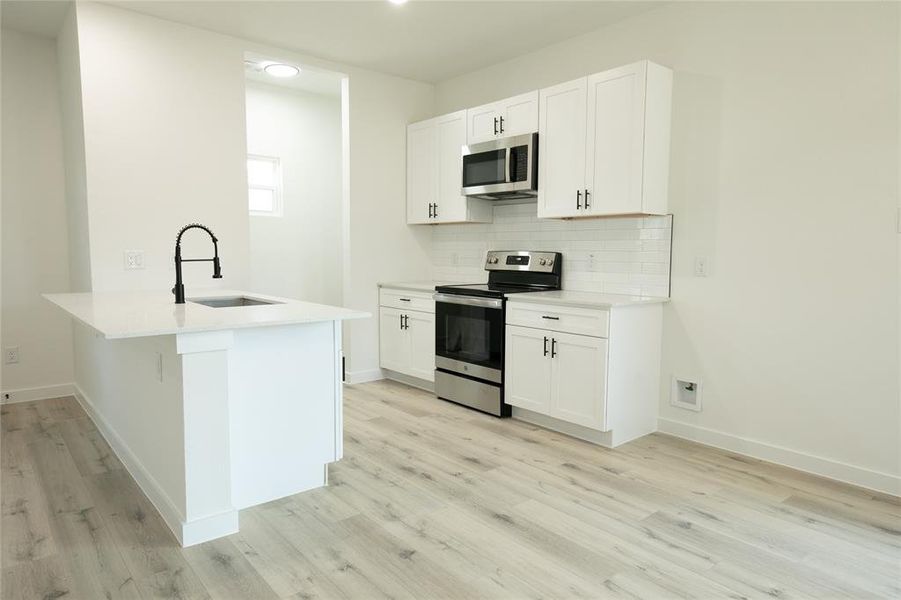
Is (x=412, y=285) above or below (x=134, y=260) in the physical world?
below

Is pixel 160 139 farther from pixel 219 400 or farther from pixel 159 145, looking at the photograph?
pixel 219 400

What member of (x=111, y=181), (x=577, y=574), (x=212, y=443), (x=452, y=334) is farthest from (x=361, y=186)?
(x=577, y=574)

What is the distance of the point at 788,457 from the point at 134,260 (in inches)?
159

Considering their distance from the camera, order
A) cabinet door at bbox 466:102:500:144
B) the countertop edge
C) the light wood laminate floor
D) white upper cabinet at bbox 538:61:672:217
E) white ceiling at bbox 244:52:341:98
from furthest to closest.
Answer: white ceiling at bbox 244:52:341:98, cabinet door at bbox 466:102:500:144, white upper cabinet at bbox 538:61:672:217, the countertop edge, the light wood laminate floor

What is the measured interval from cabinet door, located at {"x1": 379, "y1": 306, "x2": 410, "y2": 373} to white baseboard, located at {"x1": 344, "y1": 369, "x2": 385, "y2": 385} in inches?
3.5

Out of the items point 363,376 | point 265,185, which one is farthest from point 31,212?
point 363,376

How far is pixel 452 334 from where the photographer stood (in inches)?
167

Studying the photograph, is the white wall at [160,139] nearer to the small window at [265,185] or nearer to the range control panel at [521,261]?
the small window at [265,185]

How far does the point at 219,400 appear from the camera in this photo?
7.30 ft

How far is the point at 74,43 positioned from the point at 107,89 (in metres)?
0.35

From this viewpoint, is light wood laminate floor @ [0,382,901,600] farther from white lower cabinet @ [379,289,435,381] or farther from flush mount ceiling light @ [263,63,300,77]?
flush mount ceiling light @ [263,63,300,77]

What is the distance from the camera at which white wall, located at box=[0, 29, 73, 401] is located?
4.11 m

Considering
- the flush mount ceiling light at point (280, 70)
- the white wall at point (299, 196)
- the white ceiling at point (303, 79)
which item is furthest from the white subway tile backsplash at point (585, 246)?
the flush mount ceiling light at point (280, 70)

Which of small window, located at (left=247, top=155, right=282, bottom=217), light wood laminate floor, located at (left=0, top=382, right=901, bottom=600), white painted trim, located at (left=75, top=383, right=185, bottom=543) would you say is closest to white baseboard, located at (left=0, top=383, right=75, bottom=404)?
white painted trim, located at (left=75, top=383, right=185, bottom=543)
